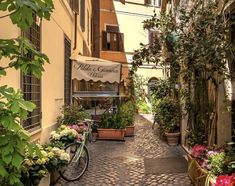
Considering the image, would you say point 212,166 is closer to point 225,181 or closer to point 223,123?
point 225,181

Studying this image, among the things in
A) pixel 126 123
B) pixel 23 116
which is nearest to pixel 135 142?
pixel 126 123

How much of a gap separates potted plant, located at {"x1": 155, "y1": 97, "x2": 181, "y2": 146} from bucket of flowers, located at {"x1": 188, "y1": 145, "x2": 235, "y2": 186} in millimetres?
4581

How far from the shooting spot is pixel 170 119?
12.1 meters

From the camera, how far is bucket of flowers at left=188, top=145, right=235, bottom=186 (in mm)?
5221

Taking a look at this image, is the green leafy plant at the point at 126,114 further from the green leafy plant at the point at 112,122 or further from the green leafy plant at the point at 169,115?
the green leafy plant at the point at 169,115

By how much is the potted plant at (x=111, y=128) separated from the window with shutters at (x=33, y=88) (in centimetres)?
556

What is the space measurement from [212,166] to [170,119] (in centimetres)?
638

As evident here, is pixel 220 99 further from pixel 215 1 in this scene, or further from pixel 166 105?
pixel 166 105

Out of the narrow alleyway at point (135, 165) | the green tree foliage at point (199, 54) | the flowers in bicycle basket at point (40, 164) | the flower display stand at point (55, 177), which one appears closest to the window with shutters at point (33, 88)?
the flowers in bicycle basket at point (40, 164)

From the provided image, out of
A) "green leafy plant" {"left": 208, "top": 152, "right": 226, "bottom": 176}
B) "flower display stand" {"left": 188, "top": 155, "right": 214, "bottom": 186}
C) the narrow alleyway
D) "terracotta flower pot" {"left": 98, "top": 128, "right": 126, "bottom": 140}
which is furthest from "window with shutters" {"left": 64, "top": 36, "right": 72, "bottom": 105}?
"green leafy plant" {"left": 208, "top": 152, "right": 226, "bottom": 176}

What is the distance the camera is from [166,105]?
12.5 metres

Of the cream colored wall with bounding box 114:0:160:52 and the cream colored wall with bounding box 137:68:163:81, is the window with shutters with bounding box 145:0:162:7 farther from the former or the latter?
the cream colored wall with bounding box 137:68:163:81

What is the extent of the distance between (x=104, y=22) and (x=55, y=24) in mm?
20164

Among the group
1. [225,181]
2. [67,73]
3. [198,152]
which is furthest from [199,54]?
[67,73]
